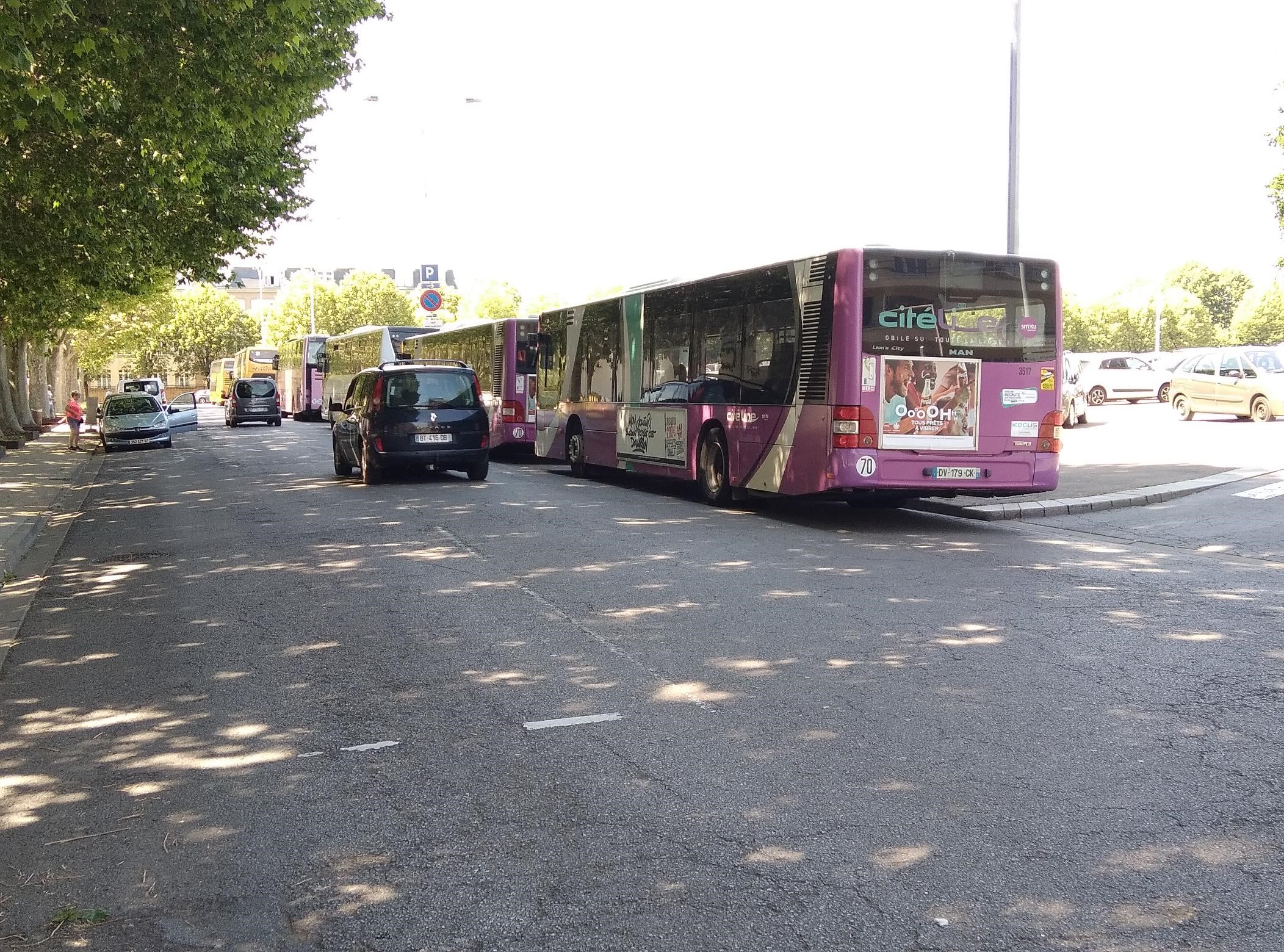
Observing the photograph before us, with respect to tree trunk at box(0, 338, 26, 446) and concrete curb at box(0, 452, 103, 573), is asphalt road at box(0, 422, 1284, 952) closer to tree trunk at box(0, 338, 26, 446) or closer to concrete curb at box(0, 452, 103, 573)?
concrete curb at box(0, 452, 103, 573)

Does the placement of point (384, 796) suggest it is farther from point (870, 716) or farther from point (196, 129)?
point (196, 129)

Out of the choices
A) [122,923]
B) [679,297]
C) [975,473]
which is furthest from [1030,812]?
[679,297]

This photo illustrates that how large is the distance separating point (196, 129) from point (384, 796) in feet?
34.2

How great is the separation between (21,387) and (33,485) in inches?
1019

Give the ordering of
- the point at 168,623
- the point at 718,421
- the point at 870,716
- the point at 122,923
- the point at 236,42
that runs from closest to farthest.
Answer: the point at 122,923
the point at 870,716
the point at 168,623
the point at 236,42
the point at 718,421

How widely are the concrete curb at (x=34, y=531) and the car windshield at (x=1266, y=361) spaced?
23890 millimetres

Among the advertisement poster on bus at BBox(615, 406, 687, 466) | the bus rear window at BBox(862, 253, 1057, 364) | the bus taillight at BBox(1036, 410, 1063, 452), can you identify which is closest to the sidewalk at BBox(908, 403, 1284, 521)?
the bus taillight at BBox(1036, 410, 1063, 452)

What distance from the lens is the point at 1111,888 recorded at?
389 centimetres

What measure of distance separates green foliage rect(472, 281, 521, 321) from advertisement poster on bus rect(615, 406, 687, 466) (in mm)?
85831

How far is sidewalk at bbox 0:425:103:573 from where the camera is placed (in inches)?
550

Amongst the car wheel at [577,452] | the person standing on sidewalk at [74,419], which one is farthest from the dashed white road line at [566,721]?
the person standing on sidewalk at [74,419]

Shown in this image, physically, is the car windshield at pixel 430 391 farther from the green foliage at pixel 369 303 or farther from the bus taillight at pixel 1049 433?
the green foliage at pixel 369 303

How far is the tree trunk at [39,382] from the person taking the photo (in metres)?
54.7

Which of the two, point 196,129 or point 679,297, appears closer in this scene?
point 196,129
